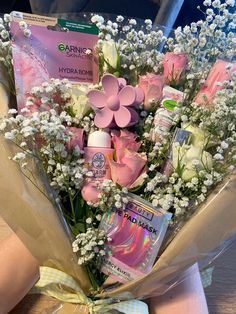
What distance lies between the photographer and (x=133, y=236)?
2.36 ft

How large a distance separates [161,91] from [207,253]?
0.27 meters

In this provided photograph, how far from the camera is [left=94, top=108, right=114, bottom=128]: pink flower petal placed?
2.37 ft

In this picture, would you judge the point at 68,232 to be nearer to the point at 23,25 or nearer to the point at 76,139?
the point at 76,139

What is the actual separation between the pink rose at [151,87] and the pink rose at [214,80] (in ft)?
0.21

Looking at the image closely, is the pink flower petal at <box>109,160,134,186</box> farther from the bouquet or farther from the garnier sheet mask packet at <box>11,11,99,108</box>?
the garnier sheet mask packet at <box>11,11,99,108</box>

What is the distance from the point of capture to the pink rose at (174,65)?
2.53 ft

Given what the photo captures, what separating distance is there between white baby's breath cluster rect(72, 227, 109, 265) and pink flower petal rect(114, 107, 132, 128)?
0.17 m

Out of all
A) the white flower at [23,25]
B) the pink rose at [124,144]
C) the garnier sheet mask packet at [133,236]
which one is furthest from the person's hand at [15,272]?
the white flower at [23,25]

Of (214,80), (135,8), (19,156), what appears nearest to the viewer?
(19,156)

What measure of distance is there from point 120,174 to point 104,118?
0.10 metres

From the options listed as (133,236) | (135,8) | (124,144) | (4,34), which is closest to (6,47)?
(4,34)

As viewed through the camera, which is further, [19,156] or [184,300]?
[184,300]

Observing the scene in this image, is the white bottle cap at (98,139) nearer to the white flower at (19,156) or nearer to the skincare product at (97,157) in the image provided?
the skincare product at (97,157)

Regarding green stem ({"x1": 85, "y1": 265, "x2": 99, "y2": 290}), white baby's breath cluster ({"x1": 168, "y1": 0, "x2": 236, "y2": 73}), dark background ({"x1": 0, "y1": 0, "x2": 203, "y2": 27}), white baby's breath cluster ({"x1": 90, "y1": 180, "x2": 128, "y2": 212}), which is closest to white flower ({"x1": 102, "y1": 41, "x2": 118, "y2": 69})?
white baby's breath cluster ({"x1": 168, "y1": 0, "x2": 236, "y2": 73})
